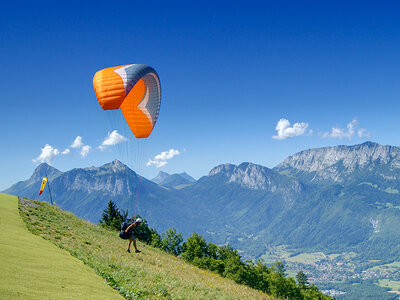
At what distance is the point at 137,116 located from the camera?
2391 centimetres

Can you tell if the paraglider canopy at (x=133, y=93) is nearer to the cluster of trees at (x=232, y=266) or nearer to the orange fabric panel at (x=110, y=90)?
the orange fabric panel at (x=110, y=90)

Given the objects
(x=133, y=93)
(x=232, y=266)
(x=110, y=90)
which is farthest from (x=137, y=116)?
(x=232, y=266)

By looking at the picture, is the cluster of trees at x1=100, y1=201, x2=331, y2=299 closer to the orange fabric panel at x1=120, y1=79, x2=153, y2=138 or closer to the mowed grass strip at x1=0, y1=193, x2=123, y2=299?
the orange fabric panel at x1=120, y1=79, x2=153, y2=138

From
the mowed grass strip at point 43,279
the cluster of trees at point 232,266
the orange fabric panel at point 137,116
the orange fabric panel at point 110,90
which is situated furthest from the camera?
the cluster of trees at point 232,266

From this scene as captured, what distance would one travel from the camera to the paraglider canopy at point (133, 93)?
19745 millimetres

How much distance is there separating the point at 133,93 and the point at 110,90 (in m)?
3.56

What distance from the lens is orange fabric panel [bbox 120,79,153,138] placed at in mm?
23297

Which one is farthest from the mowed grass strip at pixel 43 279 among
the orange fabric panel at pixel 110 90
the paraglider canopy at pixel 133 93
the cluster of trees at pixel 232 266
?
the cluster of trees at pixel 232 266

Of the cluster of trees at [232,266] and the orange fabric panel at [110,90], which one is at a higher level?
the orange fabric panel at [110,90]

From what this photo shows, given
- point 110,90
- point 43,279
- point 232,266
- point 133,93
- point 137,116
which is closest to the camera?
point 43,279

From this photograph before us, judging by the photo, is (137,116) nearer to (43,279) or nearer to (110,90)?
(110,90)

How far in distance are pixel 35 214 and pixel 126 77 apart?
49.2 ft

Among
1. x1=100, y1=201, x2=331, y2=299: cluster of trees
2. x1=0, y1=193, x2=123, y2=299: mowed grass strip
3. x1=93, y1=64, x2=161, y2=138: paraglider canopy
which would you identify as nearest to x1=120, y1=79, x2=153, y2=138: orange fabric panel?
x1=93, y1=64, x2=161, y2=138: paraglider canopy

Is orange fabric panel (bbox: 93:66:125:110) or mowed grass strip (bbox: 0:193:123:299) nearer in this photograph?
mowed grass strip (bbox: 0:193:123:299)
